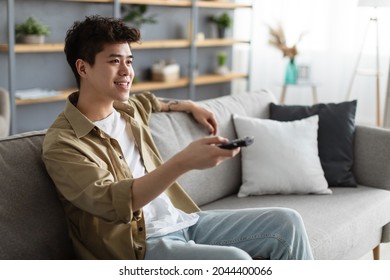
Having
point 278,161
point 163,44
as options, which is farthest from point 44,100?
point 278,161

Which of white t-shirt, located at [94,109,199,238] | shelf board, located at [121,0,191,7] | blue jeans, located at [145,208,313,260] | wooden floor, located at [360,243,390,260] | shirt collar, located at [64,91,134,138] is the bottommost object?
wooden floor, located at [360,243,390,260]

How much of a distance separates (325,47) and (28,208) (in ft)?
15.6

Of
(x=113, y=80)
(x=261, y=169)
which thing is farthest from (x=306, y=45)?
(x=113, y=80)

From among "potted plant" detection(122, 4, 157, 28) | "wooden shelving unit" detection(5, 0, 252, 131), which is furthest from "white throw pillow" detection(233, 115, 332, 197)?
"potted plant" detection(122, 4, 157, 28)

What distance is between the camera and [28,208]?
5.69 ft

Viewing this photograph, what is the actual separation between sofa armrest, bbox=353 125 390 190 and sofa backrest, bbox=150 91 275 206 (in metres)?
0.49

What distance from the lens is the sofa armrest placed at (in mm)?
2744

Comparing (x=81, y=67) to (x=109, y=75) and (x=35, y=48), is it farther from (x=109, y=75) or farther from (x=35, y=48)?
(x=35, y=48)

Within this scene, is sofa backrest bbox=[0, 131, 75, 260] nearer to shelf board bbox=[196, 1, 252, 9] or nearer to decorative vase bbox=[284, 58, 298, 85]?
shelf board bbox=[196, 1, 252, 9]

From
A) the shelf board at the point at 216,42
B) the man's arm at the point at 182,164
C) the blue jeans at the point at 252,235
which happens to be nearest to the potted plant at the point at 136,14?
the shelf board at the point at 216,42

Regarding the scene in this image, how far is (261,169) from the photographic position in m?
2.60

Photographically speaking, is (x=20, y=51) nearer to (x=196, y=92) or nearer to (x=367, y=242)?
(x=196, y=92)

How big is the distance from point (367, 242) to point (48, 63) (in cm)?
299

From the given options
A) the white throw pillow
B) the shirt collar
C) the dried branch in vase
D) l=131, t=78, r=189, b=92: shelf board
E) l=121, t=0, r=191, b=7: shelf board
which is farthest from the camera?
the dried branch in vase
